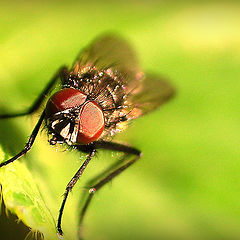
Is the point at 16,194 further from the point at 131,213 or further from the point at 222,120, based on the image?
the point at 222,120

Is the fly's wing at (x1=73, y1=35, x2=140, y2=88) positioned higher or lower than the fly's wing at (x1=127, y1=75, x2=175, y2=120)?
higher

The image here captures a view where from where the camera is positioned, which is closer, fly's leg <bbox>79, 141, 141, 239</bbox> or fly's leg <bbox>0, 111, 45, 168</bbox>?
fly's leg <bbox>0, 111, 45, 168</bbox>

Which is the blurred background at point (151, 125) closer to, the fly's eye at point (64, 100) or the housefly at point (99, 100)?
the housefly at point (99, 100)

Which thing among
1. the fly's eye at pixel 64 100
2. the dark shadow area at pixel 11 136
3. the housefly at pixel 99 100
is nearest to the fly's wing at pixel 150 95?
the housefly at pixel 99 100

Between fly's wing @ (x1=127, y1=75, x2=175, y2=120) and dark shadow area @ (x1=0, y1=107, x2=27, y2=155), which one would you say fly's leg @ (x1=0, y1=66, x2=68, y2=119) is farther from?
fly's wing @ (x1=127, y1=75, x2=175, y2=120)

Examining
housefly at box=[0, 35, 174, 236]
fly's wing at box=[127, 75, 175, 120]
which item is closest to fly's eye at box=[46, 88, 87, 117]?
housefly at box=[0, 35, 174, 236]

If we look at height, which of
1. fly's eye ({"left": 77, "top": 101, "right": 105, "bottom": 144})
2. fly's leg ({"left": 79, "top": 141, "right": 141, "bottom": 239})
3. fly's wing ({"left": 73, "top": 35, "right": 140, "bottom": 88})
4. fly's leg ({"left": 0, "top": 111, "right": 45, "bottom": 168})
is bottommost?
fly's leg ({"left": 79, "top": 141, "right": 141, "bottom": 239})

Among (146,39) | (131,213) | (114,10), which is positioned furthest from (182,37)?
(131,213)
